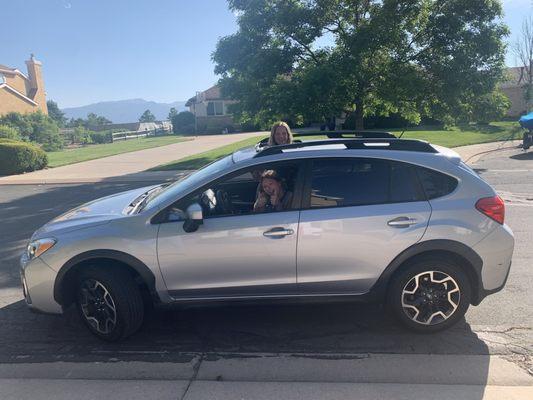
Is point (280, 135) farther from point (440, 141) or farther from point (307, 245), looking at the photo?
point (440, 141)

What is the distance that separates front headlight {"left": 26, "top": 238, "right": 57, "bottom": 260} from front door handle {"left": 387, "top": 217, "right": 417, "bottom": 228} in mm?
2777

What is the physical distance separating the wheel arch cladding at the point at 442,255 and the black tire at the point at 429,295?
1.5 inches

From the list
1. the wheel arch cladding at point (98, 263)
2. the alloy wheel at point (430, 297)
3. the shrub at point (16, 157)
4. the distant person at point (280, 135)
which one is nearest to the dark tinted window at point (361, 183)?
the alloy wheel at point (430, 297)

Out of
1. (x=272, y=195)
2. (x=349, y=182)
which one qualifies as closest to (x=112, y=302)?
(x=272, y=195)

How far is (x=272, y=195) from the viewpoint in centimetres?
382

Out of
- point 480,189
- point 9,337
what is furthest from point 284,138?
point 9,337

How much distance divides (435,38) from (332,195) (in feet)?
44.9

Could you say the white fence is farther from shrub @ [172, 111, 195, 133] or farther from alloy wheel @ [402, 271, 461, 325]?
alloy wheel @ [402, 271, 461, 325]

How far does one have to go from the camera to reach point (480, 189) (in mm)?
3699

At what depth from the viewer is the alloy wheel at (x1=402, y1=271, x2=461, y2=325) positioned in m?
3.66

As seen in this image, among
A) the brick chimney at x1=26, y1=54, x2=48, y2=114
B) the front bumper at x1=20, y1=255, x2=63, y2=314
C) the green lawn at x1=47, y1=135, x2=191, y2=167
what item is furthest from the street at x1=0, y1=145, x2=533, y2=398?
the brick chimney at x1=26, y1=54, x2=48, y2=114

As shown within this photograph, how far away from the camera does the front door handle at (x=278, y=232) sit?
3.58 m

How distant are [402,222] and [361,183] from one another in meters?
0.46

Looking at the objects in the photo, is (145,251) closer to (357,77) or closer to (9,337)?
(9,337)
